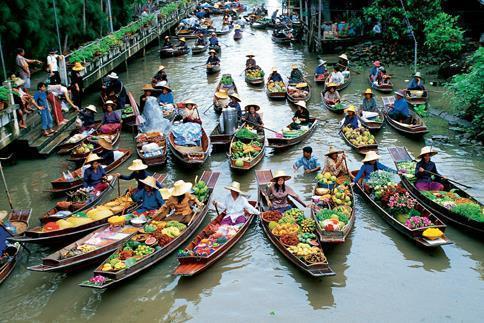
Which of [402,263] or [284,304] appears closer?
[284,304]

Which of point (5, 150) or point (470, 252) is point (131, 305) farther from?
point (5, 150)

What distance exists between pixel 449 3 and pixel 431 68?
14.0 feet

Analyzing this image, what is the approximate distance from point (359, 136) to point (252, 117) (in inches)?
130

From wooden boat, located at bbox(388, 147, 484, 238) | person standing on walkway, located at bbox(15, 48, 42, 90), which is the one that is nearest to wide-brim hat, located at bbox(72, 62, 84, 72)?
person standing on walkway, located at bbox(15, 48, 42, 90)

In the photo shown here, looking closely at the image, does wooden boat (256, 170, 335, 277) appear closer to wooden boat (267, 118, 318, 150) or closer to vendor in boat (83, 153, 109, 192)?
wooden boat (267, 118, 318, 150)

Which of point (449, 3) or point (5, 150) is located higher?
point (449, 3)

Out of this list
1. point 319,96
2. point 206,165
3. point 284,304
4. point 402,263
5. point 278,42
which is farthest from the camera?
point 278,42

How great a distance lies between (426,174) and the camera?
1162 cm

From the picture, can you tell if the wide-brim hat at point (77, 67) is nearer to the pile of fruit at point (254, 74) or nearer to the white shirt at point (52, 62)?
the white shirt at point (52, 62)

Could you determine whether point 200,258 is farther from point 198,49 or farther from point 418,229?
→ point 198,49

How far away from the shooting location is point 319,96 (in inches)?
837

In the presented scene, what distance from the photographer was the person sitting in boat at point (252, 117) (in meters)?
15.8

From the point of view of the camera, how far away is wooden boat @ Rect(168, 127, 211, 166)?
536 inches

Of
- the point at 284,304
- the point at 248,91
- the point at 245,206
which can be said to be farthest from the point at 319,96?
the point at 284,304
